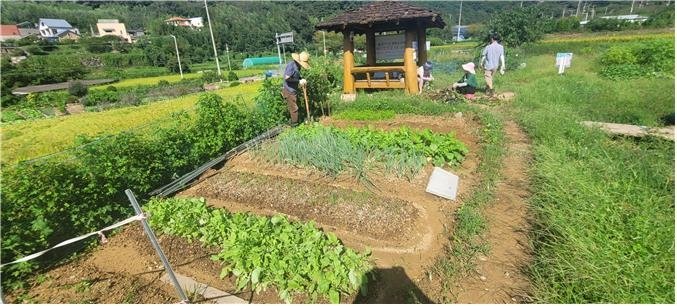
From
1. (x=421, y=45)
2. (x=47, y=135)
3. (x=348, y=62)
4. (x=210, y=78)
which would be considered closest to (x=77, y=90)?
(x=210, y=78)

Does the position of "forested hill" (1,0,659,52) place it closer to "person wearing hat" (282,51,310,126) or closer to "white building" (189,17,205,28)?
"white building" (189,17,205,28)

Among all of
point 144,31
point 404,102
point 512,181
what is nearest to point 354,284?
point 512,181

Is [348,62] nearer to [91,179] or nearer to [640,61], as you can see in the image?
[91,179]

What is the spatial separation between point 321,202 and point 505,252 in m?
2.08

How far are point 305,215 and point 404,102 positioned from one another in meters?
5.35

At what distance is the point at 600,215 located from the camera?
3.14 meters

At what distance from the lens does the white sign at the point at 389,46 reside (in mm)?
10078

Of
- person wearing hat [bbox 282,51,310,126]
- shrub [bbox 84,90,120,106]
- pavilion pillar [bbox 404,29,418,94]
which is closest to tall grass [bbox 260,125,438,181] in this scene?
person wearing hat [bbox 282,51,310,126]

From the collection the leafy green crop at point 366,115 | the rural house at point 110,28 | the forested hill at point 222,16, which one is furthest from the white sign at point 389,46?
the rural house at point 110,28

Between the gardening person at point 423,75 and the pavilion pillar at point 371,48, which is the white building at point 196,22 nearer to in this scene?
the pavilion pillar at point 371,48

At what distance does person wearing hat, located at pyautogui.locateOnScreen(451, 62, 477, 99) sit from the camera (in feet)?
29.3

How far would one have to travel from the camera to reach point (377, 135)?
211 inches

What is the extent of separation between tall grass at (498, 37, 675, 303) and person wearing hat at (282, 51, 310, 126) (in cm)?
468

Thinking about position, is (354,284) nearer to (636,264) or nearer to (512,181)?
(636,264)
